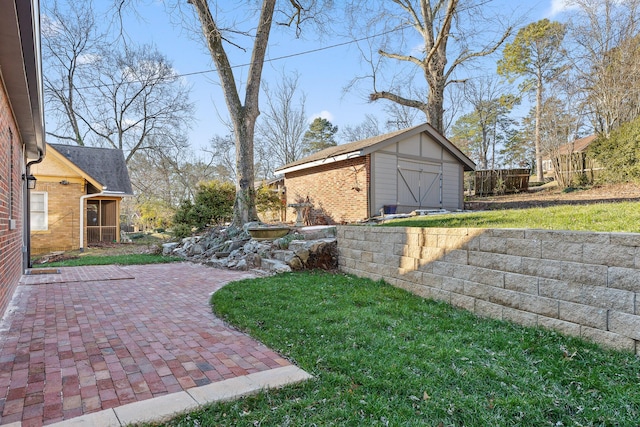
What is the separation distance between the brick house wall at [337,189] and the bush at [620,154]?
844 centimetres

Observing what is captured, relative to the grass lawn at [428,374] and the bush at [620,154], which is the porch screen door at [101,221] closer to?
the grass lawn at [428,374]

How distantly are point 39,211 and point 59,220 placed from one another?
2.21 ft

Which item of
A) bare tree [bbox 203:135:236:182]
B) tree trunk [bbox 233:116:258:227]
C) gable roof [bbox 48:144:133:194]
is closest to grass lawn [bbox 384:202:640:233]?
tree trunk [bbox 233:116:258:227]

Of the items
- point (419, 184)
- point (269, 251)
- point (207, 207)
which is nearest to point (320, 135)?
point (419, 184)

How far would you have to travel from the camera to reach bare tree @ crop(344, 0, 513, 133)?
1300 centimetres

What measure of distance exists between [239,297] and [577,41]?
16468mm

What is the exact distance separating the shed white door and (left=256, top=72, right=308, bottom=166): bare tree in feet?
44.9

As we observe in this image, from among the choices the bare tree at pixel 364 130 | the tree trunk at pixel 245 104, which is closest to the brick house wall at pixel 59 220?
the tree trunk at pixel 245 104

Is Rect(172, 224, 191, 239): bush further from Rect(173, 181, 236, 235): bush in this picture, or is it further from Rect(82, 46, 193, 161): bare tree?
Rect(82, 46, 193, 161): bare tree

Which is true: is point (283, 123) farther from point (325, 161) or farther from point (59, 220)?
point (59, 220)

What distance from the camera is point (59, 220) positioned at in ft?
40.6

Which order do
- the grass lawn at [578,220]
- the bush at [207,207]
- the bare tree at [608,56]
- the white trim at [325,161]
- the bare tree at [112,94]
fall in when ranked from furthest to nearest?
the bare tree at [112,94] → the bare tree at [608,56] → the bush at [207,207] → the white trim at [325,161] → the grass lawn at [578,220]

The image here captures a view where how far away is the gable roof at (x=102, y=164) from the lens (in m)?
15.4

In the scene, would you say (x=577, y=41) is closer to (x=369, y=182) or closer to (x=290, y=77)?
(x=369, y=182)
